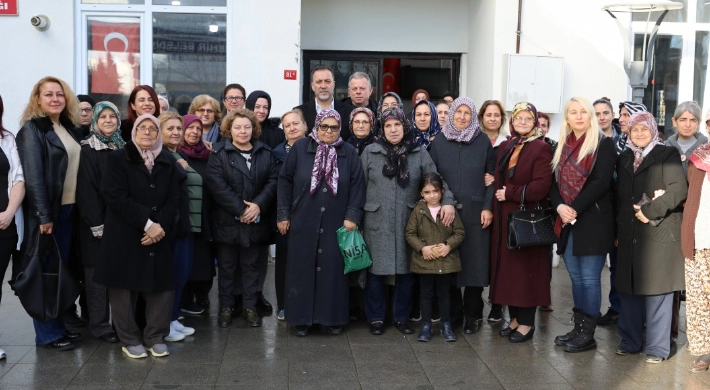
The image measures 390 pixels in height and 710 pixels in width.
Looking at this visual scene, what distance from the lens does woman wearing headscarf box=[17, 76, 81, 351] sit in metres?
5.93

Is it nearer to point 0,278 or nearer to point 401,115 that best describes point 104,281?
point 0,278

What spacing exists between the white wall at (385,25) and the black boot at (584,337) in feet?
19.8

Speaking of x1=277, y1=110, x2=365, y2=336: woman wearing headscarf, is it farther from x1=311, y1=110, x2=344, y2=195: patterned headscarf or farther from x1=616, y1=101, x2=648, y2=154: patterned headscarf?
x1=616, y1=101, x2=648, y2=154: patterned headscarf

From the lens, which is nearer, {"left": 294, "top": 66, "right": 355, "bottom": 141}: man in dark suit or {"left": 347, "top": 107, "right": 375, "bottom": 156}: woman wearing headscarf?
{"left": 347, "top": 107, "right": 375, "bottom": 156}: woman wearing headscarf

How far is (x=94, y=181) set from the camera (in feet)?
19.5

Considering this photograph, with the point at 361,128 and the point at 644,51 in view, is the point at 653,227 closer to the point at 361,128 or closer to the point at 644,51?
the point at 361,128

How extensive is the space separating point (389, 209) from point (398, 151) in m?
0.47

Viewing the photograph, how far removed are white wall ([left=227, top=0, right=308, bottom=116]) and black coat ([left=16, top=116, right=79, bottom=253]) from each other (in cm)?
428

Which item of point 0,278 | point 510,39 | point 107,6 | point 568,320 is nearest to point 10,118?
point 107,6

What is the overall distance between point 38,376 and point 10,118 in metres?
5.45

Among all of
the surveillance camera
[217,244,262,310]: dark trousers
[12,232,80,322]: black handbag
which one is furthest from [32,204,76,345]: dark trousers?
the surveillance camera

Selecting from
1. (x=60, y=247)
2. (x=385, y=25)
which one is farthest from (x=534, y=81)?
(x=60, y=247)

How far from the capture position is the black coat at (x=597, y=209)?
6.11m

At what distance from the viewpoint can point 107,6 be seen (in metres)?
10.2
